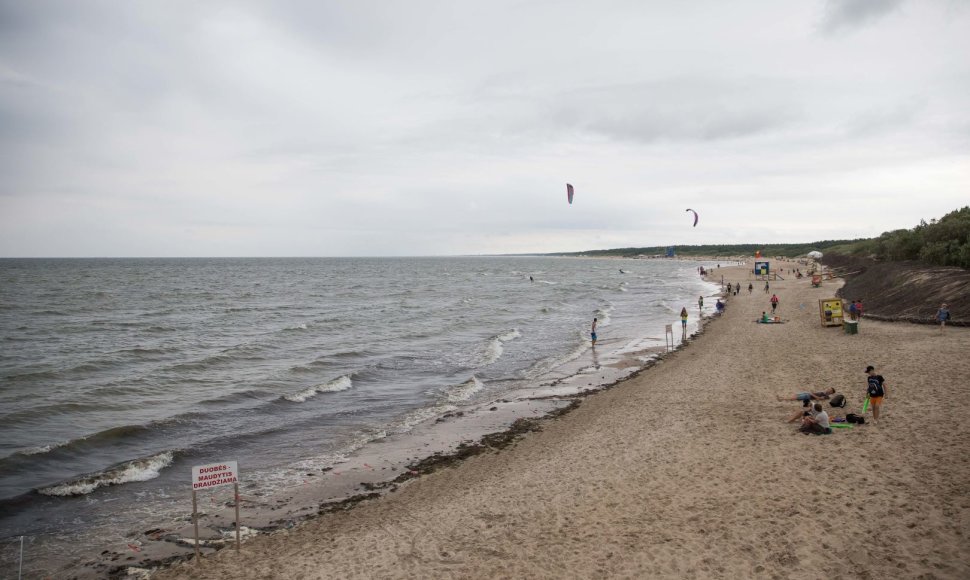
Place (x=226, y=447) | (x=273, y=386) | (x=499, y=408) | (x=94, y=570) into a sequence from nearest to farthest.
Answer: (x=94, y=570) → (x=226, y=447) → (x=499, y=408) → (x=273, y=386)

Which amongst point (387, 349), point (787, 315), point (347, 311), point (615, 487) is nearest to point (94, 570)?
point (615, 487)

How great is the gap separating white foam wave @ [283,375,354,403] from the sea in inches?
3.1

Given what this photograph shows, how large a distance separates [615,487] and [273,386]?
1554 centimetres

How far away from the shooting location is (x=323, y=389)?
21.3 metres

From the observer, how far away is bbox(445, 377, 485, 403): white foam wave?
20.4 m

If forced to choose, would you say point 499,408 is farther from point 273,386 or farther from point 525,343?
point 525,343

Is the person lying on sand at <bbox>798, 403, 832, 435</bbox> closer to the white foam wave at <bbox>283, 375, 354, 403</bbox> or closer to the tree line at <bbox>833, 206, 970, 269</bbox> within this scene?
the white foam wave at <bbox>283, 375, 354, 403</bbox>

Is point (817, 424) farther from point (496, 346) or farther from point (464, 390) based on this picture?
point (496, 346)

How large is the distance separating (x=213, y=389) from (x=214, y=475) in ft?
46.7

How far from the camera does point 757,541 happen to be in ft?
27.6

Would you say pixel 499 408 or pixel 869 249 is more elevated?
pixel 869 249

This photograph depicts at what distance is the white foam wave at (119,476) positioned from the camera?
483 inches

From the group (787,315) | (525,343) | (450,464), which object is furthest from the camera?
(787,315)

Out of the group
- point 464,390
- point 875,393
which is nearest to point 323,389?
point 464,390
